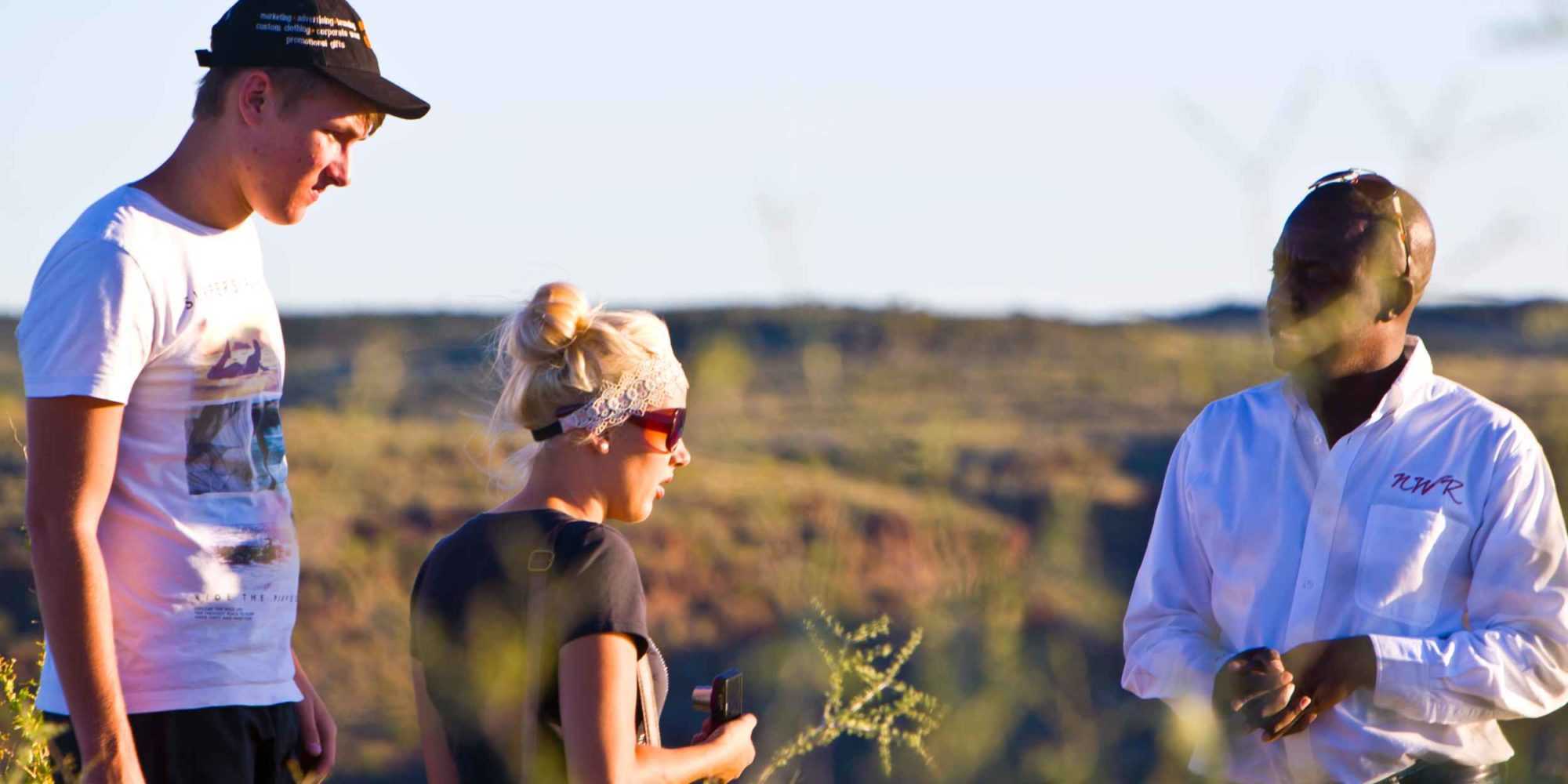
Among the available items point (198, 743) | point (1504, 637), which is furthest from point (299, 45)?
point (1504, 637)

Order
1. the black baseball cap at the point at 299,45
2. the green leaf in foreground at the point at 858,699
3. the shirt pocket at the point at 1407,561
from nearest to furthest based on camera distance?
the green leaf in foreground at the point at 858,699 → the black baseball cap at the point at 299,45 → the shirt pocket at the point at 1407,561

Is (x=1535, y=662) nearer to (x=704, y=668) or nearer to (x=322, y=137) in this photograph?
(x=322, y=137)

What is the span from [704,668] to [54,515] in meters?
16.0

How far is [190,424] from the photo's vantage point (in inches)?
113

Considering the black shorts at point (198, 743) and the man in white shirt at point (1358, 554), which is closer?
the black shorts at point (198, 743)

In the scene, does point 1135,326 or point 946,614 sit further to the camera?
point 1135,326

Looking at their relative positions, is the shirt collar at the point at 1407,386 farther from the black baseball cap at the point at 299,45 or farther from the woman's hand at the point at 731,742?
the black baseball cap at the point at 299,45

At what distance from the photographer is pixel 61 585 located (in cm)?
266

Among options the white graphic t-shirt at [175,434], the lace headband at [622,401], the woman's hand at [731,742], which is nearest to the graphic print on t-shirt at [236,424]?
the white graphic t-shirt at [175,434]

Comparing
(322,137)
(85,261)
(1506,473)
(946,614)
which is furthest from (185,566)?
(1506,473)

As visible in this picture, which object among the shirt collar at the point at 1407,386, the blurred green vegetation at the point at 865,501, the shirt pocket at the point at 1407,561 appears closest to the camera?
the blurred green vegetation at the point at 865,501

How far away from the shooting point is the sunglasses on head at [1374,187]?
3.20m

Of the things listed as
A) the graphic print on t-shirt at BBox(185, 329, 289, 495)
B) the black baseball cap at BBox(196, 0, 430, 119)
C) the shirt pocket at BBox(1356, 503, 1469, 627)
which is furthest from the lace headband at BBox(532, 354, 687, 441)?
the shirt pocket at BBox(1356, 503, 1469, 627)

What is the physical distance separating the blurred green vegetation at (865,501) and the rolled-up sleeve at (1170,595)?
95 millimetres
